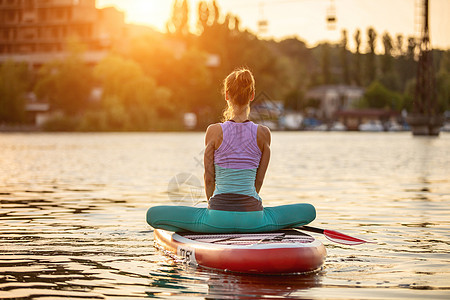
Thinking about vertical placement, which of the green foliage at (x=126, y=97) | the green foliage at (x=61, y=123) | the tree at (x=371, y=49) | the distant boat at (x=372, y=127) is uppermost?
the tree at (x=371, y=49)

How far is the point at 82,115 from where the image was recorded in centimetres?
11725

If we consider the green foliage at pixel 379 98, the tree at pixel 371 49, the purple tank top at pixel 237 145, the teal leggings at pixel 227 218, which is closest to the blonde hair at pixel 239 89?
the purple tank top at pixel 237 145

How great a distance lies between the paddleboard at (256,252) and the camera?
9016 mm

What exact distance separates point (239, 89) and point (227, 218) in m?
1.51

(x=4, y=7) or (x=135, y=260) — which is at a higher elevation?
(x=4, y=7)

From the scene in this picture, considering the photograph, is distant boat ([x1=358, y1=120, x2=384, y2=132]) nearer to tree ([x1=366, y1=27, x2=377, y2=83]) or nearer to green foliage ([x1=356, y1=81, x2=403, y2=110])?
green foliage ([x1=356, y1=81, x2=403, y2=110])

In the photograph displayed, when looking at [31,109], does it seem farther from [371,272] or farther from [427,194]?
[371,272]

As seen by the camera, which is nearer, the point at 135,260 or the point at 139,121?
the point at 135,260

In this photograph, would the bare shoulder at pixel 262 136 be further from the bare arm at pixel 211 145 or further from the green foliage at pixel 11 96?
the green foliage at pixel 11 96

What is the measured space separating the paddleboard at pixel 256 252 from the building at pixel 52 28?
121 m

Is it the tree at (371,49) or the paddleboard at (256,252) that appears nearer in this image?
the paddleboard at (256,252)

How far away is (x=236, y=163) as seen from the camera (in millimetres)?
9508

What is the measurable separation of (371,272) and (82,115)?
110155mm

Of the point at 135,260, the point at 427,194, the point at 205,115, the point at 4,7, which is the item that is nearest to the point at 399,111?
the point at 205,115
